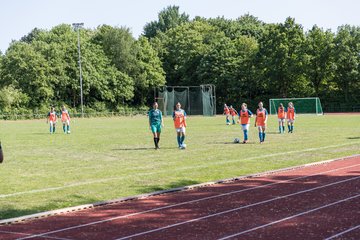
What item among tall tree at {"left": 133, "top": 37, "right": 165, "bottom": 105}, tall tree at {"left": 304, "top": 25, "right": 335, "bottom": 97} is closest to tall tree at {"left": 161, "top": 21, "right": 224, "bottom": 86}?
tall tree at {"left": 133, "top": 37, "right": 165, "bottom": 105}

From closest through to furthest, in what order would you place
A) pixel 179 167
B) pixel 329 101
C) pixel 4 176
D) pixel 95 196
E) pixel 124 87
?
pixel 95 196
pixel 4 176
pixel 179 167
pixel 329 101
pixel 124 87

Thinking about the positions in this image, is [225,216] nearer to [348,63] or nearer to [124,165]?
[124,165]

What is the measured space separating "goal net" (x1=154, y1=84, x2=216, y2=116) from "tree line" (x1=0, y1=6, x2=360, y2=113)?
268 inches

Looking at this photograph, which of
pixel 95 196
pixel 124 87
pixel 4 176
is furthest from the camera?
pixel 124 87

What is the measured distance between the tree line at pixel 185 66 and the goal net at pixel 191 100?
6.81 meters

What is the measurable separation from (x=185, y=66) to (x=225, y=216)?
78.0 m

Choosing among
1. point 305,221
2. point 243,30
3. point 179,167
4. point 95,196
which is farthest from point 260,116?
point 243,30

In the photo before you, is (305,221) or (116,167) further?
(116,167)

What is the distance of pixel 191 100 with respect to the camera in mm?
75500

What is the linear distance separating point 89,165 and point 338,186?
26.1ft

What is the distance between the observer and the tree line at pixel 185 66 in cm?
7369

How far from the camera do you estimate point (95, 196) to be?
11.3 meters

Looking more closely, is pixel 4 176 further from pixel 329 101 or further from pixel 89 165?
pixel 329 101

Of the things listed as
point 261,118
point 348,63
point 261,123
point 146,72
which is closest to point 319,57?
point 348,63
